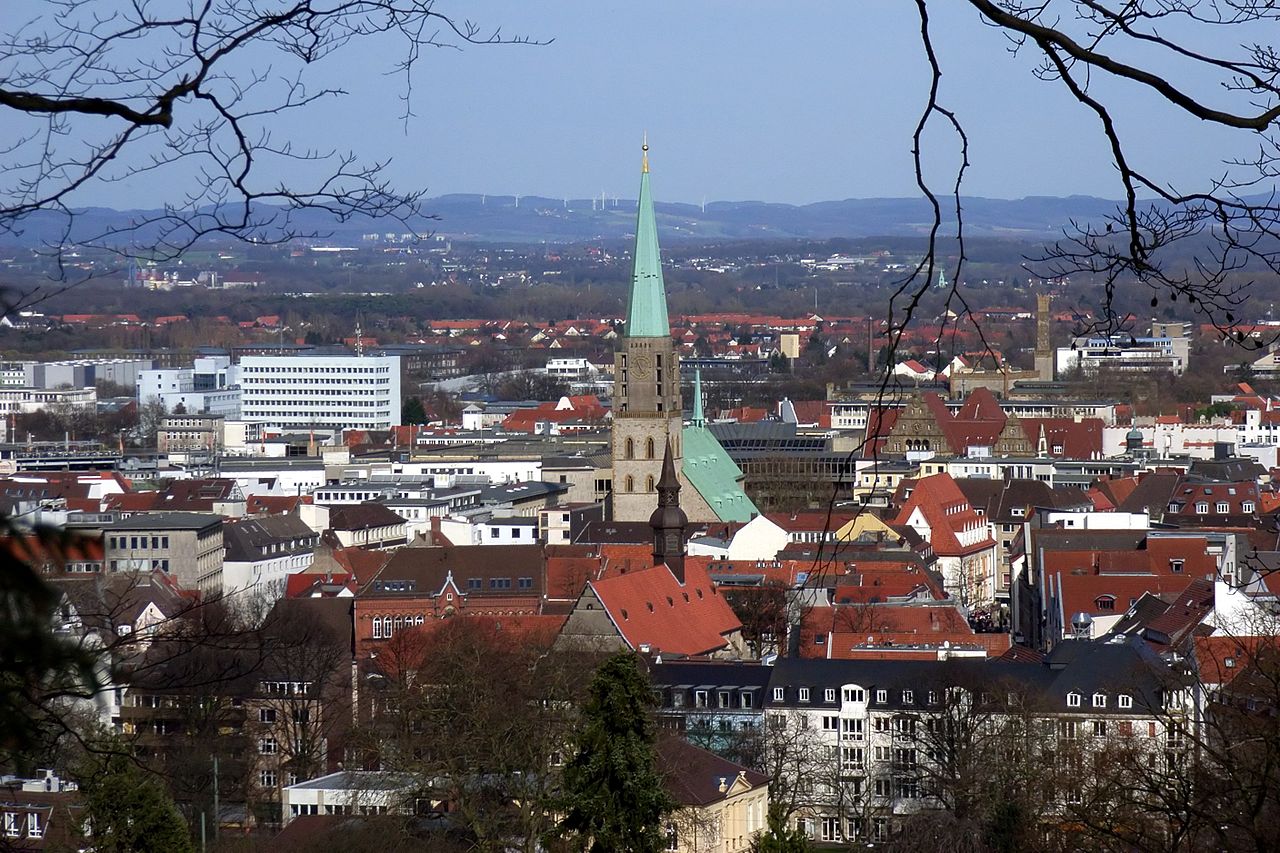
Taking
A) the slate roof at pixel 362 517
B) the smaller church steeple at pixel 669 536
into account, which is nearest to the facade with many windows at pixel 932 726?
the smaller church steeple at pixel 669 536

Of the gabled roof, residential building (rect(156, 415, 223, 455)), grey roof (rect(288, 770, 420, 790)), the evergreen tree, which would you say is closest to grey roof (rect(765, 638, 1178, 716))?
the gabled roof

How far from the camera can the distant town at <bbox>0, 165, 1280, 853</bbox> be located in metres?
11.6

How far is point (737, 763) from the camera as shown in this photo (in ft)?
117

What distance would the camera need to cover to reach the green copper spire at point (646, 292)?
71.3m

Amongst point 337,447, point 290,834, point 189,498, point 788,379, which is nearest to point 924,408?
point 337,447

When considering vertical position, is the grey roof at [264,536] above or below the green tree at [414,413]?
above

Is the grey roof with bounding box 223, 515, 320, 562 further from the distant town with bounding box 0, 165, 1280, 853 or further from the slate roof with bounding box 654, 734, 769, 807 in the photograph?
the slate roof with bounding box 654, 734, 769, 807

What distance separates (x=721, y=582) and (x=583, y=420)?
6336 centimetres

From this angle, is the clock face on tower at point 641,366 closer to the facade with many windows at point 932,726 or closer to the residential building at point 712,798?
the facade with many windows at point 932,726

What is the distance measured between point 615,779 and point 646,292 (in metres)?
47.8

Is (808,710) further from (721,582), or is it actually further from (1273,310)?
(1273,310)

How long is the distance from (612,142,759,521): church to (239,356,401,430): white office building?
5714cm

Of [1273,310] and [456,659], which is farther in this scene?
[1273,310]

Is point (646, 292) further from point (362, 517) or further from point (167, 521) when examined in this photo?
point (167, 521)
